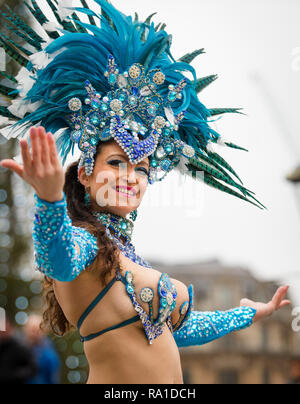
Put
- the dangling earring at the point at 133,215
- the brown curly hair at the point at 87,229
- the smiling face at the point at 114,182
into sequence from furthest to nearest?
the dangling earring at the point at 133,215
the smiling face at the point at 114,182
the brown curly hair at the point at 87,229

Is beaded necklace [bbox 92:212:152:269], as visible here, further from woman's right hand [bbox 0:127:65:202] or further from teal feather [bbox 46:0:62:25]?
teal feather [bbox 46:0:62:25]

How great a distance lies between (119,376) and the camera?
219cm

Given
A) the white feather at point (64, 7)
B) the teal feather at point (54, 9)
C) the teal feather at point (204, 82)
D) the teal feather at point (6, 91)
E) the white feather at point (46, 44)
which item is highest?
the teal feather at point (54, 9)

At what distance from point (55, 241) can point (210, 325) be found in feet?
4.08

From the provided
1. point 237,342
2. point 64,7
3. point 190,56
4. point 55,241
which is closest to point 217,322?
point 55,241

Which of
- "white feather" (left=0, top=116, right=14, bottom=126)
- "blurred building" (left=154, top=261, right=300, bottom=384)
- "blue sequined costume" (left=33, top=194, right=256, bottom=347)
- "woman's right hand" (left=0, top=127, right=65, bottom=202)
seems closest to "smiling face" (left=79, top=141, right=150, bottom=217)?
"blue sequined costume" (left=33, top=194, right=256, bottom=347)

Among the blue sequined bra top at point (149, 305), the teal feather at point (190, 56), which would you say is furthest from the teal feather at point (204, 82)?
the blue sequined bra top at point (149, 305)

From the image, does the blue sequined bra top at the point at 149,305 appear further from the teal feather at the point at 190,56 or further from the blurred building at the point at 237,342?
the blurred building at the point at 237,342

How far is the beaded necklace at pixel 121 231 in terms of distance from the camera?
2398 millimetres

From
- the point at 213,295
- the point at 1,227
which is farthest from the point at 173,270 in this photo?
the point at 1,227

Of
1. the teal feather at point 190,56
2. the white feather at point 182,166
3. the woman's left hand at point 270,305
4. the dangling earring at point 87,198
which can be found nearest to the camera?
the dangling earring at point 87,198

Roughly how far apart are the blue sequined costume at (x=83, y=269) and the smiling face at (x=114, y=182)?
0.26 m

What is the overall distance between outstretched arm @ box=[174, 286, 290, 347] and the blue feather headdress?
0.80 meters

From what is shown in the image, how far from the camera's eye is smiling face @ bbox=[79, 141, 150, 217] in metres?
2.38
